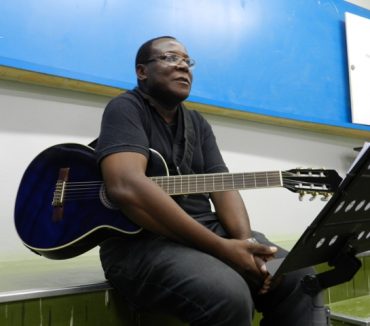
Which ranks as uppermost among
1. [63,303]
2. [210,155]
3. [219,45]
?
[219,45]

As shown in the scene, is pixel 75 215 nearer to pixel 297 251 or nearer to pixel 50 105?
pixel 297 251

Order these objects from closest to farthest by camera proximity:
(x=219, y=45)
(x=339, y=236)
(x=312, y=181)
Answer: (x=339, y=236), (x=312, y=181), (x=219, y=45)

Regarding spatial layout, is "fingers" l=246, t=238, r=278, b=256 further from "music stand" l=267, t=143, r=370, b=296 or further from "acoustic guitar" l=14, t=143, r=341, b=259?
"acoustic guitar" l=14, t=143, r=341, b=259

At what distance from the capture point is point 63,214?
1.09m

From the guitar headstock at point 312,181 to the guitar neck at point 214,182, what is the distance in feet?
0.12

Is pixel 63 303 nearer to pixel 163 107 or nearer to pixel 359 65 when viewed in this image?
pixel 163 107

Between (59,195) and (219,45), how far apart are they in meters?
1.39

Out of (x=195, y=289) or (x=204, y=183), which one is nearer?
(x=195, y=289)

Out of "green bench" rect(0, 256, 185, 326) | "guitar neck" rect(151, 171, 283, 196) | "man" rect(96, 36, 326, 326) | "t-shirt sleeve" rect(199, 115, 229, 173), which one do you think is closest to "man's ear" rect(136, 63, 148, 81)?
"man" rect(96, 36, 326, 326)

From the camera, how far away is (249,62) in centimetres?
224

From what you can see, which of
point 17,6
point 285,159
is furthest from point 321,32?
point 17,6

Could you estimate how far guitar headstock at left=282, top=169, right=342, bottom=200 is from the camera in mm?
1130

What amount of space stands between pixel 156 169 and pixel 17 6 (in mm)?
1020

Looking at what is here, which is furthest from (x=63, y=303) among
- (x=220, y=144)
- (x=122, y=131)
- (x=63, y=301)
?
(x=220, y=144)
